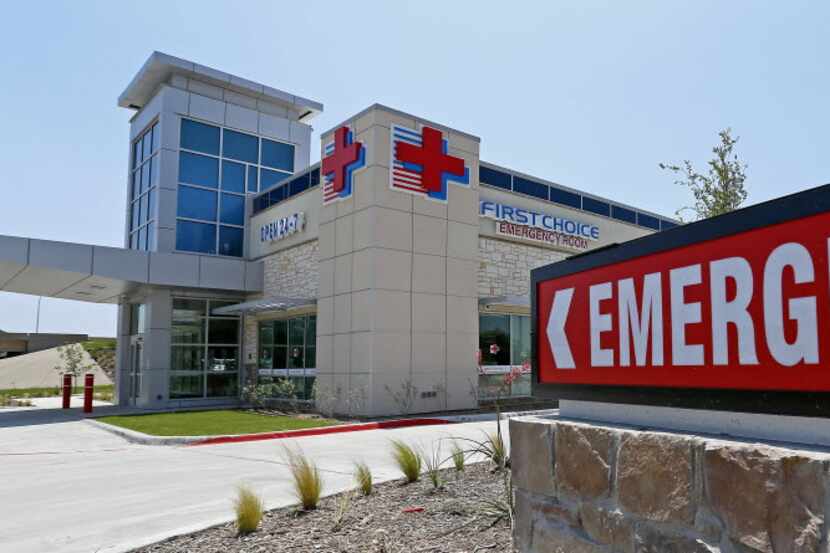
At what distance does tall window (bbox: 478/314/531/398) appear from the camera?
2080cm

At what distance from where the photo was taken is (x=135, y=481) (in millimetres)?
8812

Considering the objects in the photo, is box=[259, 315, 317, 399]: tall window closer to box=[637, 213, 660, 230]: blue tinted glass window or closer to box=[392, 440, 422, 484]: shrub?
box=[392, 440, 422, 484]: shrub

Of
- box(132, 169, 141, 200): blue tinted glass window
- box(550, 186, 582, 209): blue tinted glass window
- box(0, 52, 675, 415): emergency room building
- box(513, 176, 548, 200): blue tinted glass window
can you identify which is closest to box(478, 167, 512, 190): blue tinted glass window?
box(0, 52, 675, 415): emergency room building

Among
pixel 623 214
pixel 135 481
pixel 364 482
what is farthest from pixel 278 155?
pixel 364 482

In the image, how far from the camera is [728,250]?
10.0 ft

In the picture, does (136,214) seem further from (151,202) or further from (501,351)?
(501,351)

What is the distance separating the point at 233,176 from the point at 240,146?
131 centimetres

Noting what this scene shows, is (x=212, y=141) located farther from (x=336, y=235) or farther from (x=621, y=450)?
(x=621, y=450)

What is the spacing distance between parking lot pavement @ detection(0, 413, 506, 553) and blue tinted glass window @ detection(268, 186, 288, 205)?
38.1 feet

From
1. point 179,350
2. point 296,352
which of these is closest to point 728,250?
point 296,352

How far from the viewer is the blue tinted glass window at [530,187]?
74.6ft

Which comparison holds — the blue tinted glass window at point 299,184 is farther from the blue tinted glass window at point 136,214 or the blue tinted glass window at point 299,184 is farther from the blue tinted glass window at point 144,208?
the blue tinted glass window at point 136,214

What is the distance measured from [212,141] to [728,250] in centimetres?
2547

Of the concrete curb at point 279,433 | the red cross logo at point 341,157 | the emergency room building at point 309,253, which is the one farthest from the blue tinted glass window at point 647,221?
the red cross logo at point 341,157
